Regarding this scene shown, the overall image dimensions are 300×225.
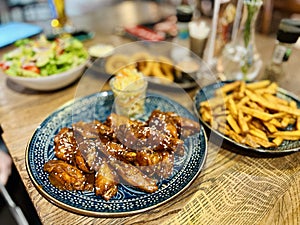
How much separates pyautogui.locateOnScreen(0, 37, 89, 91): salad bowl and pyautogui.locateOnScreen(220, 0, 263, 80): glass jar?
103cm

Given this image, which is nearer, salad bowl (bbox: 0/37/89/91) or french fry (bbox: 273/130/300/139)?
french fry (bbox: 273/130/300/139)

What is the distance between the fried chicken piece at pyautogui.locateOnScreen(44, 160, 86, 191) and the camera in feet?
3.23

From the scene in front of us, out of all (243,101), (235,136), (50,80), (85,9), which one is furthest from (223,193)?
(85,9)

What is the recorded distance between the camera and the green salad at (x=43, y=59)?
1.62 m

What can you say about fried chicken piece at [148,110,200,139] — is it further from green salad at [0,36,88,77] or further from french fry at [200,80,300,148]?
green salad at [0,36,88,77]

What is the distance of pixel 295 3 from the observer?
3350 mm

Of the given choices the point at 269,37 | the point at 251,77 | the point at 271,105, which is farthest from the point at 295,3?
the point at 271,105

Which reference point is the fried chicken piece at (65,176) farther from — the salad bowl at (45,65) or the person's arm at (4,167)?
the salad bowl at (45,65)

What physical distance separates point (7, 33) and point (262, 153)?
2.39 meters

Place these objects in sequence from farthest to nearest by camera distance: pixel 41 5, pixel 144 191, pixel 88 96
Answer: pixel 41 5, pixel 88 96, pixel 144 191

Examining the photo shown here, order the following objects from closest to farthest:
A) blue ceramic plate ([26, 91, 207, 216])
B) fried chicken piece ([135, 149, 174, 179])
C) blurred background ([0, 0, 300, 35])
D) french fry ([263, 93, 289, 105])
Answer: blue ceramic plate ([26, 91, 207, 216]) → fried chicken piece ([135, 149, 174, 179]) → french fry ([263, 93, 289, 105]) → blurred background ([0, 0, 300, 35])

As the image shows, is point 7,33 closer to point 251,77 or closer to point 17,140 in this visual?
point 17,140

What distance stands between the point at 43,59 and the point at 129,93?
0.68 meters

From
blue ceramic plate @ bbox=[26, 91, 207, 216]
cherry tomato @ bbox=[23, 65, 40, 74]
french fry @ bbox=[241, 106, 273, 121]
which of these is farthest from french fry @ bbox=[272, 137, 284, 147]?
cherry tomato @ bbox=[23, 65, 40, 74]
